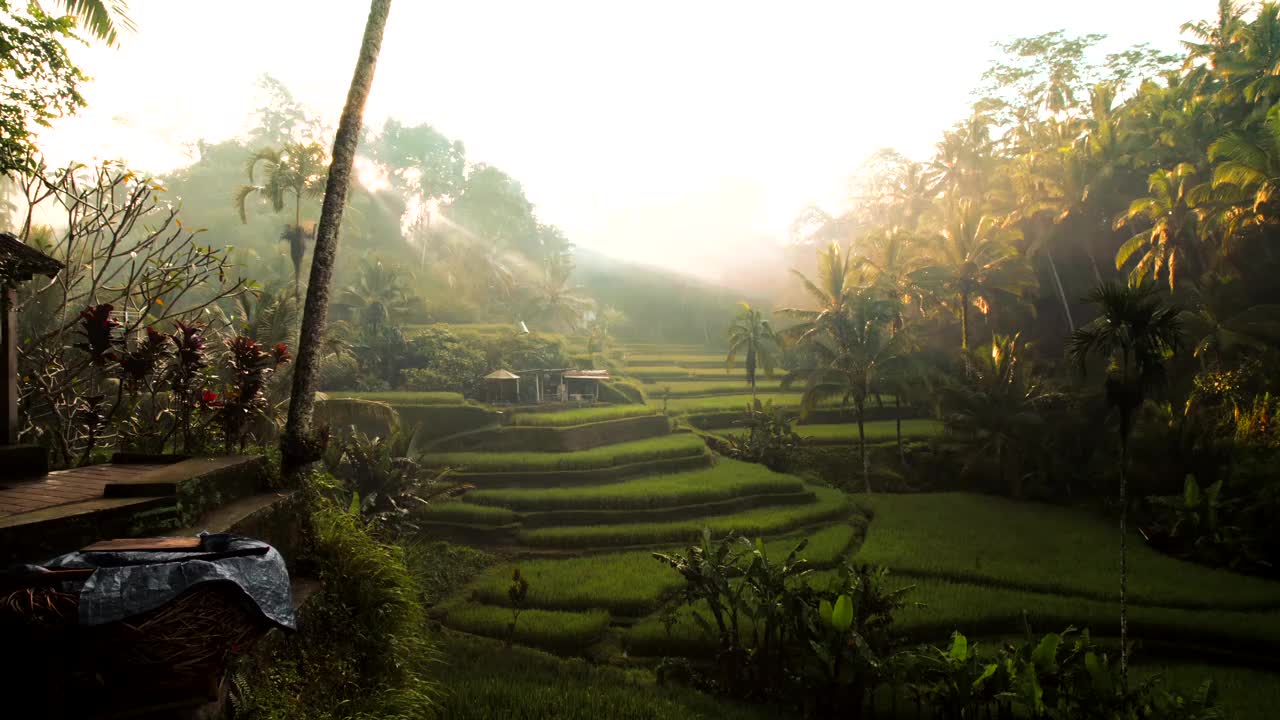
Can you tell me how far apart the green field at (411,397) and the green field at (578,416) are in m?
1.66

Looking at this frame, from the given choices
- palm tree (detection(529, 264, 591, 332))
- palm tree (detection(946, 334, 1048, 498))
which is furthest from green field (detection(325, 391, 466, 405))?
palm tree (detection(946, 334, 1048, 498))

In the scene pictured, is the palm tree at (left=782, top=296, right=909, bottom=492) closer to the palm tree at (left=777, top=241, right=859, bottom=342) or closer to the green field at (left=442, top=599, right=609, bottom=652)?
the palm tree at (left=777, top=241, right=859, bottom=342)

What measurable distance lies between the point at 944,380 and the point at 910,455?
2.25 m

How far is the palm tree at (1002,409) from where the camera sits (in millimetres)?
15102

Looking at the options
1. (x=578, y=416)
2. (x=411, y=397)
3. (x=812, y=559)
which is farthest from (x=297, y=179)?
(x=812, y=559)

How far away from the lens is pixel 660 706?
6617 mm

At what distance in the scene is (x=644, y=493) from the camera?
1276 centimetres

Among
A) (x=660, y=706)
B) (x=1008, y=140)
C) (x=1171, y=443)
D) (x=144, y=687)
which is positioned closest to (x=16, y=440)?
(x=144, y=687)

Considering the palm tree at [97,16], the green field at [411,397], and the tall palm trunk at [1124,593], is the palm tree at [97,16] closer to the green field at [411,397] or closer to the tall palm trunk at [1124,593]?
the green field at [411,397]

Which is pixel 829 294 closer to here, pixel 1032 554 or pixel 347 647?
pixel 1032 554

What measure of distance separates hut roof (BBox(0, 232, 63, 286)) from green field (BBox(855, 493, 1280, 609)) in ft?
36.5

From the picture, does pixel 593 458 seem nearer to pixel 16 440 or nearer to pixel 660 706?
pixel 660 706

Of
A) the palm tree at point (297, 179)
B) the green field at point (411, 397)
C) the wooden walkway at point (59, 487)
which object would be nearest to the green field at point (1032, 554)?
the wooden walkway at point (59, 487)

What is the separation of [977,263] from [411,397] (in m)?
18.1
